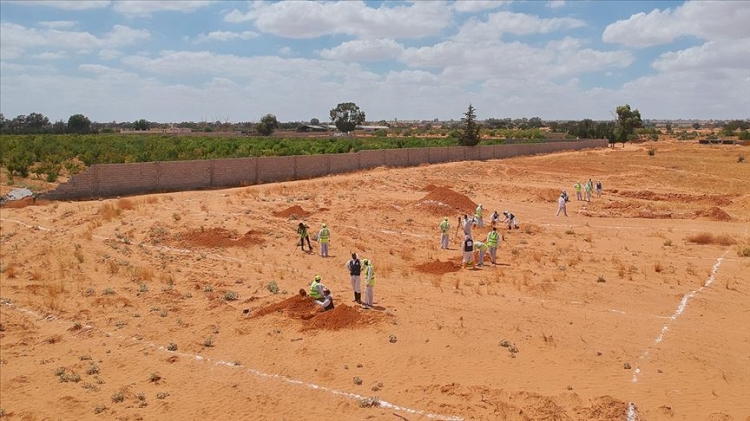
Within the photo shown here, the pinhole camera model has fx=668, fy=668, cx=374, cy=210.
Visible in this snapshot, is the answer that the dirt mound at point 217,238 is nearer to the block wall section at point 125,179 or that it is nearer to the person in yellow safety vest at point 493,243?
the person in yellow safety vest at point 493,243

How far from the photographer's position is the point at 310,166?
Answer: 51.2m

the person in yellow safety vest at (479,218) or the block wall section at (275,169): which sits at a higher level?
the block wall section at (275,169)

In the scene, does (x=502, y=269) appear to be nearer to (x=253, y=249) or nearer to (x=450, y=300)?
(x=450, y=300)

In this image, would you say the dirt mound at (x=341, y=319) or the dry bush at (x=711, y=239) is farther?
the dry bush at (x=711, y=239)

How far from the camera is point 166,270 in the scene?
950 inches

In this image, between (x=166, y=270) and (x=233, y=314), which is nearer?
(x=233, y=314)

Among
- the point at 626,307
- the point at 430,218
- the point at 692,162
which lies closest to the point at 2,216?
the point at 430,218

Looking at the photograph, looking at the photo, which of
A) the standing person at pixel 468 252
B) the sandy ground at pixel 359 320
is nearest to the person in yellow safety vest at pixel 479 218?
the sandy ground at pixel 359 320

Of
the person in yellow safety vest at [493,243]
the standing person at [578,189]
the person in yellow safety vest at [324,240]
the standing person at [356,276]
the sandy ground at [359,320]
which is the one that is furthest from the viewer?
the standing person at [578,189]

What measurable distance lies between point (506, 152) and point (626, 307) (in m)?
62.8

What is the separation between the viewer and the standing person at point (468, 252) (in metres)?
24.0

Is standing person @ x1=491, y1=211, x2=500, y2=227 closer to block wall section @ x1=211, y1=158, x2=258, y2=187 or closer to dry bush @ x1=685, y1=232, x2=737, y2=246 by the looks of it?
dry bush @ x1=685, y1=232, x2=737, y2=246

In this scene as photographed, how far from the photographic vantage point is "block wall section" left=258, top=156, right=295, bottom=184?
46844 mm

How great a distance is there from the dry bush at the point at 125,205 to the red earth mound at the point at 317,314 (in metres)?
16.5
